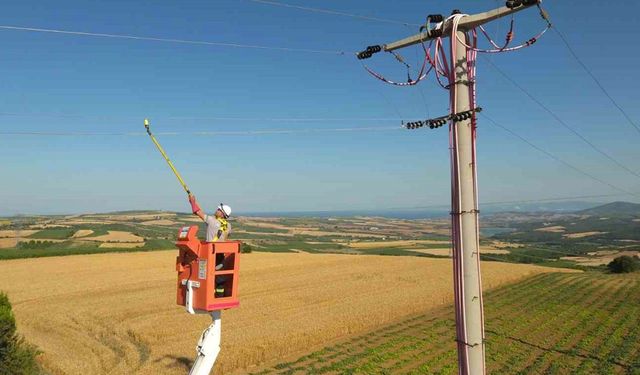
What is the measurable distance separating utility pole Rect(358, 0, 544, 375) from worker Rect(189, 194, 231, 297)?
473 cm

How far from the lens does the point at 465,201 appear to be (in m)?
9.22

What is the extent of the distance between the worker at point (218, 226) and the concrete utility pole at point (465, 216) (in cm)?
472

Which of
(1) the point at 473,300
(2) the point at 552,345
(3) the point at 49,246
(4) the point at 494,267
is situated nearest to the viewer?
(1) the point at 473,300

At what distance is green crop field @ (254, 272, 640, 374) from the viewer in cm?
2031

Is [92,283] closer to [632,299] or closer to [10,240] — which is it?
[10,240]

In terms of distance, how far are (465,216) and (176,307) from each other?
2737 cm

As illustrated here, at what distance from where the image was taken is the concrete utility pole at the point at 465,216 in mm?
9148

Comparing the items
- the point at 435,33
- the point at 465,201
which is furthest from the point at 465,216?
the point at 435,33

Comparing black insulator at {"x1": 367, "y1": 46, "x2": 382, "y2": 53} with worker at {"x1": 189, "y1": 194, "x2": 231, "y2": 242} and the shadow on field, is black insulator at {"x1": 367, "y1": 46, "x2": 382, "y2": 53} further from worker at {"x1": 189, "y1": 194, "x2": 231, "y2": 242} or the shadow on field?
the shadow on field

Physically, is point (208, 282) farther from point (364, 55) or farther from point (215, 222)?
point (364, 55)

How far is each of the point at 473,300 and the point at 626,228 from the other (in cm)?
18626

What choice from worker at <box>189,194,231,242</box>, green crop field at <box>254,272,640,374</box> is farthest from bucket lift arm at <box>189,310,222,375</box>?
green crop field at <box>254,272,640,374</box>

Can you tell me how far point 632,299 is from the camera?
38281 millimetres

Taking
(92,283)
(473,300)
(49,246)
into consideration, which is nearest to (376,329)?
(473,300)
